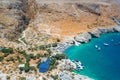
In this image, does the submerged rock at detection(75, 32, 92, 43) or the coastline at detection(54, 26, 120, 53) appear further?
the submerged rock at detection(75, 32, 92, 43)

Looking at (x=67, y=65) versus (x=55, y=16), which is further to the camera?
(x=55, y=16)

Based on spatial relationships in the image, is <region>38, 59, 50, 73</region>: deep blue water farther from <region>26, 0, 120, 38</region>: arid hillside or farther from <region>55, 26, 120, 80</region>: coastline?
<region>26, 0, 120, 38</region>: arid hillside

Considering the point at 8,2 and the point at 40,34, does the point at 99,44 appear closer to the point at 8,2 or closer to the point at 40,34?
the point at 40,34

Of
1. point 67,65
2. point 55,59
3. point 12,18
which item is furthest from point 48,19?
point 67,65

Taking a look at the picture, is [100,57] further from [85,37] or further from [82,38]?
[85,37]

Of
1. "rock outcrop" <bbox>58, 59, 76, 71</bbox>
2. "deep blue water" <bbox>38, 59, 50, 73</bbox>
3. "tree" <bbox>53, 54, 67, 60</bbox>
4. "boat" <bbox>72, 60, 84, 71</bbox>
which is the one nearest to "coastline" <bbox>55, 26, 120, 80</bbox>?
"tree" <bbox>53, 54, 67, 60</bbox>

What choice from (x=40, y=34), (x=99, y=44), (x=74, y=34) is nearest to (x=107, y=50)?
(x=99, y=44)

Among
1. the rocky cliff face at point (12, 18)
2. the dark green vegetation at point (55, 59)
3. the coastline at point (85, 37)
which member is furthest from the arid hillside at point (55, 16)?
the dark green vegetation at point (55, 59)

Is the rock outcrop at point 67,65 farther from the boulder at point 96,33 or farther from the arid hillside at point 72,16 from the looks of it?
the boulder at point 96,33
